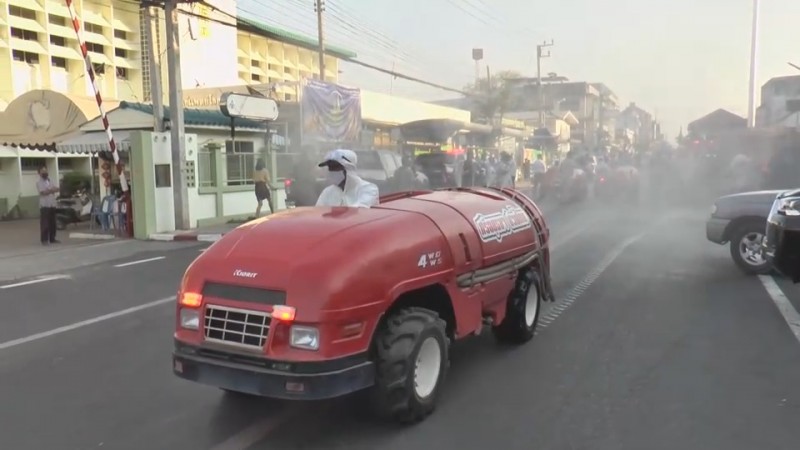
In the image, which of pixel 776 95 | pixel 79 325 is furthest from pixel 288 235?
pixel 776 95

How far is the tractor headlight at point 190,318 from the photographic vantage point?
3965 millimetres

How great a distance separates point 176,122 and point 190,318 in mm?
12338

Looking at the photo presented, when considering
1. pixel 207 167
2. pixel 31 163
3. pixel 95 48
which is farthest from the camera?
pixel 95 48

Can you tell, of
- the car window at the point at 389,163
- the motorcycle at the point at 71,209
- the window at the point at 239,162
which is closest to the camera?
the car window at the point at 389,163

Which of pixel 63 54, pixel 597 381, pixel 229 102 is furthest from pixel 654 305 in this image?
pixel 63 54

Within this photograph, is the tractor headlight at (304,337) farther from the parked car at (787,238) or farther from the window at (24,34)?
the window at (24,34)

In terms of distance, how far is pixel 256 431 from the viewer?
4098 mm

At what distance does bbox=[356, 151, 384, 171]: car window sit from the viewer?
17172 mm

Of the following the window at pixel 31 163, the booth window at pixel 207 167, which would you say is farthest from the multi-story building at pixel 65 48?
the booth window at pixel 207 167

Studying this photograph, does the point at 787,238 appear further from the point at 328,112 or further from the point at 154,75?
the point at 328,112

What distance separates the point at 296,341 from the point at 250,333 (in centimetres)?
29

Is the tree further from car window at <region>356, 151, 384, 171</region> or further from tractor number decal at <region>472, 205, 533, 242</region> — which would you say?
tractor number decal at <region>472, 205, 533, 242</region>

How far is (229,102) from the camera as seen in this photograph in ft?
53.3

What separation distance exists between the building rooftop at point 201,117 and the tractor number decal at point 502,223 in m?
12.4
